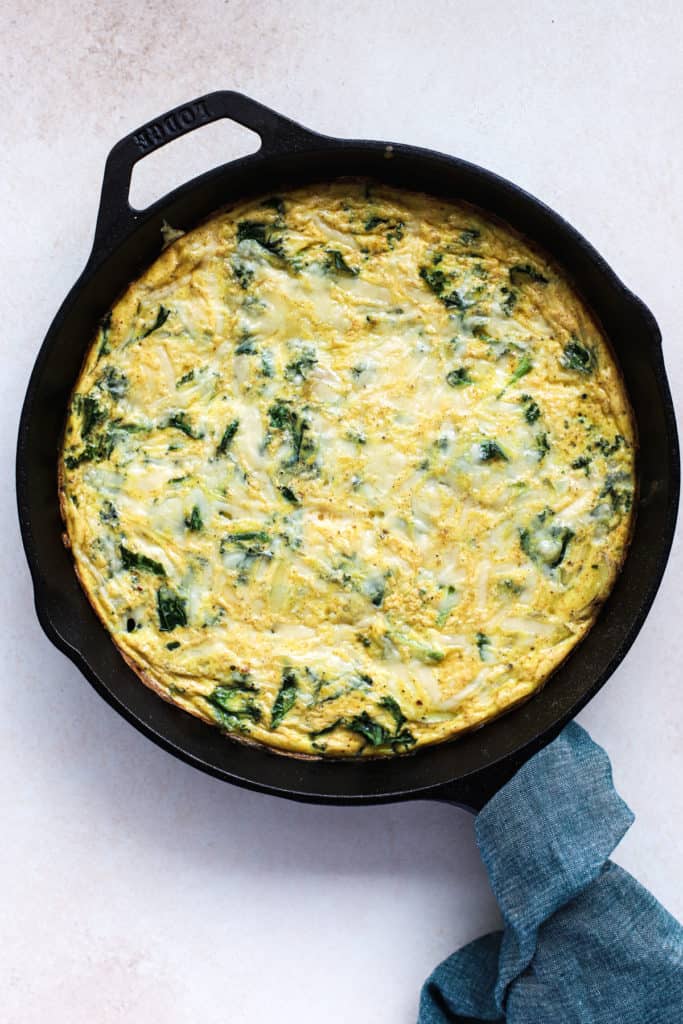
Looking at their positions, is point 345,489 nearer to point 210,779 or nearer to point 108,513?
point 108,513

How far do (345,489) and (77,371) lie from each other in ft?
2.77

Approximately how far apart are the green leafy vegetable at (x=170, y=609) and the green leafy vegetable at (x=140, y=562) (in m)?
0.06

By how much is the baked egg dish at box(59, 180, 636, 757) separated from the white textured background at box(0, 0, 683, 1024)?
1.42 feet

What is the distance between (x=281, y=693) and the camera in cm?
299

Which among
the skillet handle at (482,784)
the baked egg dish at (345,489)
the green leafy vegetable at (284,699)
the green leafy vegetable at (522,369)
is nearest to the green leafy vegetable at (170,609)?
the baked egg dish at (345,489)

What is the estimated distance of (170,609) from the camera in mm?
2998

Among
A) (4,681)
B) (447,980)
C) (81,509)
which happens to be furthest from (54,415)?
(447,980)

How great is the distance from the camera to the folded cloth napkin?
2.96 m

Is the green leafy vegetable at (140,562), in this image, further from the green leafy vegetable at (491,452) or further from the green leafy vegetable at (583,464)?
the green leafy vegetable at (583,464)

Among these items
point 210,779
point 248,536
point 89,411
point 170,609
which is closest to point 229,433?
point 248,536

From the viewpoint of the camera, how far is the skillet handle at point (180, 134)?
277 centimetres

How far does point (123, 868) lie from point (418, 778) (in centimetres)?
102

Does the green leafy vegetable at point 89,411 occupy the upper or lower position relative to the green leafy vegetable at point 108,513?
upper

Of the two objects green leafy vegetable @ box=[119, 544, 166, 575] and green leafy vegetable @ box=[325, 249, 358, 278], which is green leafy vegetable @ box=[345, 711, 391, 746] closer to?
green leafy vegetable @ box=[119, 544, 166, 575]
